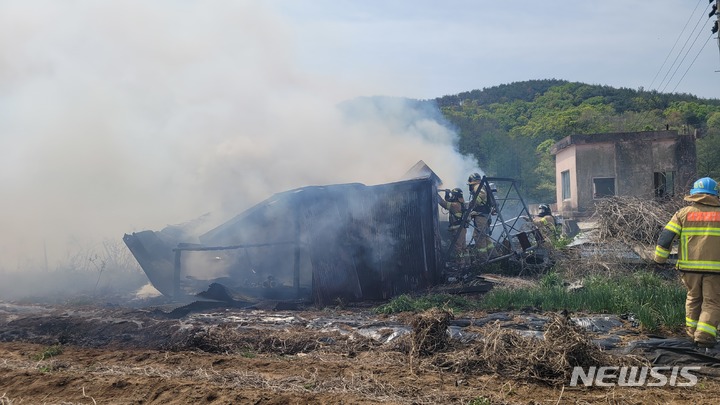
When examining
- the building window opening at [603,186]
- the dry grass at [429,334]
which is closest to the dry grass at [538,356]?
the dry grass at [429,334]

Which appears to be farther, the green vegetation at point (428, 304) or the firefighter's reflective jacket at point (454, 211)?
the firefighter's reflective jacket at point (454, 211)

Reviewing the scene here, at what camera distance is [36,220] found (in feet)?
62.0

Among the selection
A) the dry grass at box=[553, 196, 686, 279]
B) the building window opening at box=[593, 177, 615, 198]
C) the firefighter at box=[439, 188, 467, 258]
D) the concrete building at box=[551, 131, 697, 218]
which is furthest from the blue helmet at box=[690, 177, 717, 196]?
the building window opening at box=[593, 177, 615, 198]

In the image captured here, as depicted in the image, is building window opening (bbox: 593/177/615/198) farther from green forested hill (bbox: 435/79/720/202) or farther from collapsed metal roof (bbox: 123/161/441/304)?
collapsed metal roof (bbox: 123/161/441/304)

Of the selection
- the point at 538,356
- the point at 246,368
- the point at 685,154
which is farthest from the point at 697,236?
the point at 685,154

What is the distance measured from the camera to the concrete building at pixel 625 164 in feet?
71.8

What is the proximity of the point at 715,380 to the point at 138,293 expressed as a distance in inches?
519

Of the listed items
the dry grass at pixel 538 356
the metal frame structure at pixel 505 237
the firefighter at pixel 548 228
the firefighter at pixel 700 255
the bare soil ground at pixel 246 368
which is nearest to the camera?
the bare soil ground at pixel 246 368

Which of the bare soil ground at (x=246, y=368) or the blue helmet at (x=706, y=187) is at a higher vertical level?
the blue helmet at (x=706, y=187)

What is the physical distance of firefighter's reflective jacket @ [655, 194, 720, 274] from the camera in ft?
20.4

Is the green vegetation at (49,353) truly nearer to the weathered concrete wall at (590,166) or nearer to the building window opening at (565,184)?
the weathered concrete wall at (590,166)

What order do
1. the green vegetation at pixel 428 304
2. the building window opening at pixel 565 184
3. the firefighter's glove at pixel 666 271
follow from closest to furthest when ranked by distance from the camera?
1. the green vegetation at pixel 428 304
2. the firefighter's glove at pixel 666 271
3. the building window opening at pixel 565 184

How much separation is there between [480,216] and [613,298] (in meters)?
5.57

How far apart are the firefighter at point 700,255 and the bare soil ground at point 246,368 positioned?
0.82 metres
